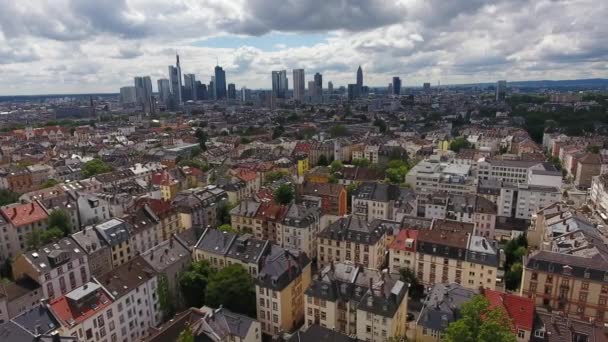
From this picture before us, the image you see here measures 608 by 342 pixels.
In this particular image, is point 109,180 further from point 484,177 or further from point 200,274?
point 484,177

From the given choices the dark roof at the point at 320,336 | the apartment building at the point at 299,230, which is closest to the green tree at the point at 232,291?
the dark roof at the point at 320,336

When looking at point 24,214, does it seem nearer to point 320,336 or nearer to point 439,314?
point 320,336

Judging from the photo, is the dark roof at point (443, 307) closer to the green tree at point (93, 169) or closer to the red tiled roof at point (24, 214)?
the red tiled roof at point (24, 214)

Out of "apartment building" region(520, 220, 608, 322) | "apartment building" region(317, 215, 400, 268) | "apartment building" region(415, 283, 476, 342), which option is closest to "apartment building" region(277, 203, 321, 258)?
"apartment building" region(317, 215, 400, 268)

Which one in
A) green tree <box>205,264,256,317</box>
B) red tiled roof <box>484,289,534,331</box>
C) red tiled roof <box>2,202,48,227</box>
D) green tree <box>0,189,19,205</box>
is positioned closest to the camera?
red tiled roof <box>484,289,534,331</box>

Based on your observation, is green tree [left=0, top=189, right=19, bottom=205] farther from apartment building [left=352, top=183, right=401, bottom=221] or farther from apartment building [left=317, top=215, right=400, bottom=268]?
apartment building [left=352, top=183, right=401, bottom=221]

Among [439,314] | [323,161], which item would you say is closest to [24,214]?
[439,314]
